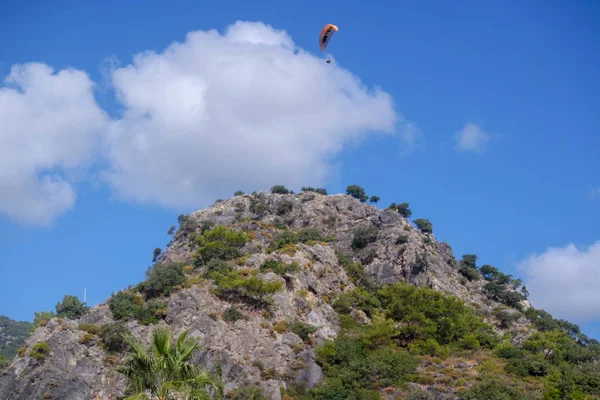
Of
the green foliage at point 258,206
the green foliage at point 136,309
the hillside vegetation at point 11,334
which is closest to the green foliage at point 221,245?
the green foliage at point 136,309

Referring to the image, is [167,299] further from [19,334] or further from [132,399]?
[19,334]

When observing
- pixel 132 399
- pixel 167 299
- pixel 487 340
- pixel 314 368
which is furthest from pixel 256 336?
pixel 132 399

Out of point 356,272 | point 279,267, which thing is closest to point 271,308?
point 279,267

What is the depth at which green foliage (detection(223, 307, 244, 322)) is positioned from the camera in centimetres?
5750

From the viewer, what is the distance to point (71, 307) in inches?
3113

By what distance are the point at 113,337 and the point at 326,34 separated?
34641 mm

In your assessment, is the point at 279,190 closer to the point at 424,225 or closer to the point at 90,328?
the point at 424,225

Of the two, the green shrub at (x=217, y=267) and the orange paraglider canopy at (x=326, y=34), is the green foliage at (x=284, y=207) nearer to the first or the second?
the green shrub at (x=217, y=267)

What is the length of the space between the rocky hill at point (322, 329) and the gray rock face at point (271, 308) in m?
0.15

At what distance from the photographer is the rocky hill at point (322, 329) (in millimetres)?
50344

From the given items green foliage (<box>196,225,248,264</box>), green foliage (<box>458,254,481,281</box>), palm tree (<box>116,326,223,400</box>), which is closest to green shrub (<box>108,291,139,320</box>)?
green foliage (<box>196,225,248,264</box>)

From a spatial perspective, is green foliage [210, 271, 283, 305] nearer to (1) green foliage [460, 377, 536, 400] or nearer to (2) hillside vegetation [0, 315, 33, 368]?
(1) green foliage [460, 377, 536, 400]

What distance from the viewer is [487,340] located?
6481cm

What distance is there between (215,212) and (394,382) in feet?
184
